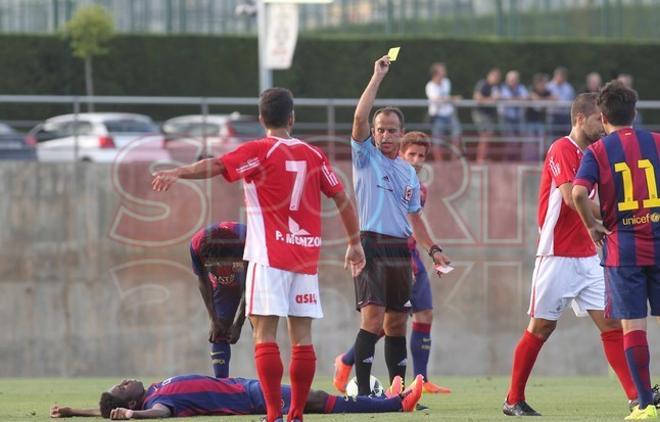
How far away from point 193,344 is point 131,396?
32.1 ft

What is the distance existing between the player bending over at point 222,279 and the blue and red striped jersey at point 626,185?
9.69 ft

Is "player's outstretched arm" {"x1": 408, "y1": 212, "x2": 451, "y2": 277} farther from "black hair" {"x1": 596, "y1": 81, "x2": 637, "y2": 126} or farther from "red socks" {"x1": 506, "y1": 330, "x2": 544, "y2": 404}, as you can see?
"black hair" {"x1": 596, "y1": 81, "x2": 637, "y2": 126}

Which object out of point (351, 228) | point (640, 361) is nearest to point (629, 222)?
point (640, 361)

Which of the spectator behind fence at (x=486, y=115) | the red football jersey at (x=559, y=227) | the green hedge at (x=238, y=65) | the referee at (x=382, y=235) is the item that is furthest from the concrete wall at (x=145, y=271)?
the green hedge at (x=238, y=65)

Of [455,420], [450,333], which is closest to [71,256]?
[450,333]

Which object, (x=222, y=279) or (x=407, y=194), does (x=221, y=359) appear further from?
(x=407, y=194)

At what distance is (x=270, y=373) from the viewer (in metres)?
8.41

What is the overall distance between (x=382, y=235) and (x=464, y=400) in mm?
1962

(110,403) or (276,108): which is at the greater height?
(276,108)

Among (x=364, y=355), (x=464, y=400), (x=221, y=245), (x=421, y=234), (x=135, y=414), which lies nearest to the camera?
(x=135, y=414)

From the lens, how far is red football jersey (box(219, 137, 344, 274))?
27.7 ft

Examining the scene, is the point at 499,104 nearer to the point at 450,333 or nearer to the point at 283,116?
the point at 450,333

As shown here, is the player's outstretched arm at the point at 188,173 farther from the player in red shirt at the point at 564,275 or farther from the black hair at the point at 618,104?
the player in red shirt at the point at 564,275

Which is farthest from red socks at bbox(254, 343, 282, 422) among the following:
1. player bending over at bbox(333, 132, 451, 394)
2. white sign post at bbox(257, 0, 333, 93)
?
white sign post at bbox(257, 0, 333, 93)
